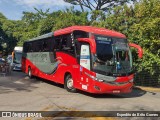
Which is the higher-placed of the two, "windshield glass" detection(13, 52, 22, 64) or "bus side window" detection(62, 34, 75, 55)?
"bus side window" detection(62, 34, 75, 55)

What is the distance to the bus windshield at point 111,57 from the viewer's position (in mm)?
14742

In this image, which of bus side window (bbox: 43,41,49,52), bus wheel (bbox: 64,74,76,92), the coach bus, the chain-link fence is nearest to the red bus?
bus wheel (bbox: 64,74,76,92)

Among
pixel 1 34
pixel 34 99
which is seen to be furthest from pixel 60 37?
pixel 1 34

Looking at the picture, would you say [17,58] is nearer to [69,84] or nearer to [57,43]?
[57,43]

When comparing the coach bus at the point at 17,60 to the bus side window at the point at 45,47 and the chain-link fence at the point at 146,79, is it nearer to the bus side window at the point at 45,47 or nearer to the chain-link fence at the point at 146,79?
the bus side window at the point at 45,47

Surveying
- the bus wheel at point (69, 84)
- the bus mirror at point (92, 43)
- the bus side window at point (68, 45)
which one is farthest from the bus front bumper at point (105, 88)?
the bus side window at point (68, 45)

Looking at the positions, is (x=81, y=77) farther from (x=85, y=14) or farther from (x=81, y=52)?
(x=85, y=14)

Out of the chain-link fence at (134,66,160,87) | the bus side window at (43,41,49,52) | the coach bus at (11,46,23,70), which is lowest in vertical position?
the chain-link fence at (134,66,160,87)

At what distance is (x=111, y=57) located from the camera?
593 inches

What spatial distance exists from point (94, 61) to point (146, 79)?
337 inches

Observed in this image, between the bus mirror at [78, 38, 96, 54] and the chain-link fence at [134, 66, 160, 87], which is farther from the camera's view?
the chain-link fence at [134, 66, 160, 87]

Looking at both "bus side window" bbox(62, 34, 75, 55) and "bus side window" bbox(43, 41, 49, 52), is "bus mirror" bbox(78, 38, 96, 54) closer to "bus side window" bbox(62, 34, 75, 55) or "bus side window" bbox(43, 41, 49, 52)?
"bus side window" bbox(62, 34, 75, 55)

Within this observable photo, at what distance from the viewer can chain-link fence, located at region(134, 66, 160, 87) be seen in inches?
870

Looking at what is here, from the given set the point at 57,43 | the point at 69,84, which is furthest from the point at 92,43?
the point at 57,43
